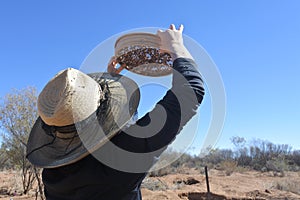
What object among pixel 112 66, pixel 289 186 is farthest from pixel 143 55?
pixel 289 186

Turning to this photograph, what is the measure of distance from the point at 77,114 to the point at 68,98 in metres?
0.07

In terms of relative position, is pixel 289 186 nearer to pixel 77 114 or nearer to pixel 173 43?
pixel 173 43

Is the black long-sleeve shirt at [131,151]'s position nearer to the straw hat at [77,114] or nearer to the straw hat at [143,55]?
the straw hat at [77,114]

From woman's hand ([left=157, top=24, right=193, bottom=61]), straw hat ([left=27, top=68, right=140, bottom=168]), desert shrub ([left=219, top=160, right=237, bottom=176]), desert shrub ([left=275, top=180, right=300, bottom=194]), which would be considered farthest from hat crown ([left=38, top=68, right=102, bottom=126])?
desert shrub ([left=219, top=160, right=237, bottom=176])

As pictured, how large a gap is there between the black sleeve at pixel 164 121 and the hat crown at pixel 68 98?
16 centimetres

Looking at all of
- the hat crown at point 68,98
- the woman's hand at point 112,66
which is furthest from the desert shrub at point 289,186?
the hat crown at point 68,98

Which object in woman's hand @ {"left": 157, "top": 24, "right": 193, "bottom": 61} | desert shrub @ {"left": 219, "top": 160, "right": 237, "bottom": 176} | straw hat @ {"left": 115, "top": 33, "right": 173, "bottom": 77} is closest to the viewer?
woman's hand @ {"left": 157, "top": 24, "right": 193, "bottom": 61}

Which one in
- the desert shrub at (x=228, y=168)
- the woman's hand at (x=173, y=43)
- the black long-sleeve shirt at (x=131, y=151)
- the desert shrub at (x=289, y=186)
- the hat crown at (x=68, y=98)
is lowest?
the desert shrub at (x=289, y=186)

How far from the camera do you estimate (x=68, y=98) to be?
119 centimetres

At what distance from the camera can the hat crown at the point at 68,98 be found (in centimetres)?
118

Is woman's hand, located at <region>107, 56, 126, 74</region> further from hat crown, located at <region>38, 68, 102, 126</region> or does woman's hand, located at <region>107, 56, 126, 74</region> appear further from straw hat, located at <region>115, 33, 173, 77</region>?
hat crown, located at <region>38, 68, 102, 126</region>

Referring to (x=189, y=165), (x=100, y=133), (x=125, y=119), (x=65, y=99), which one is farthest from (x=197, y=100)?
(x=189, y=165)

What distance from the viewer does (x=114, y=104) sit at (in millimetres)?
1264

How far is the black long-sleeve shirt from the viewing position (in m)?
1.17
